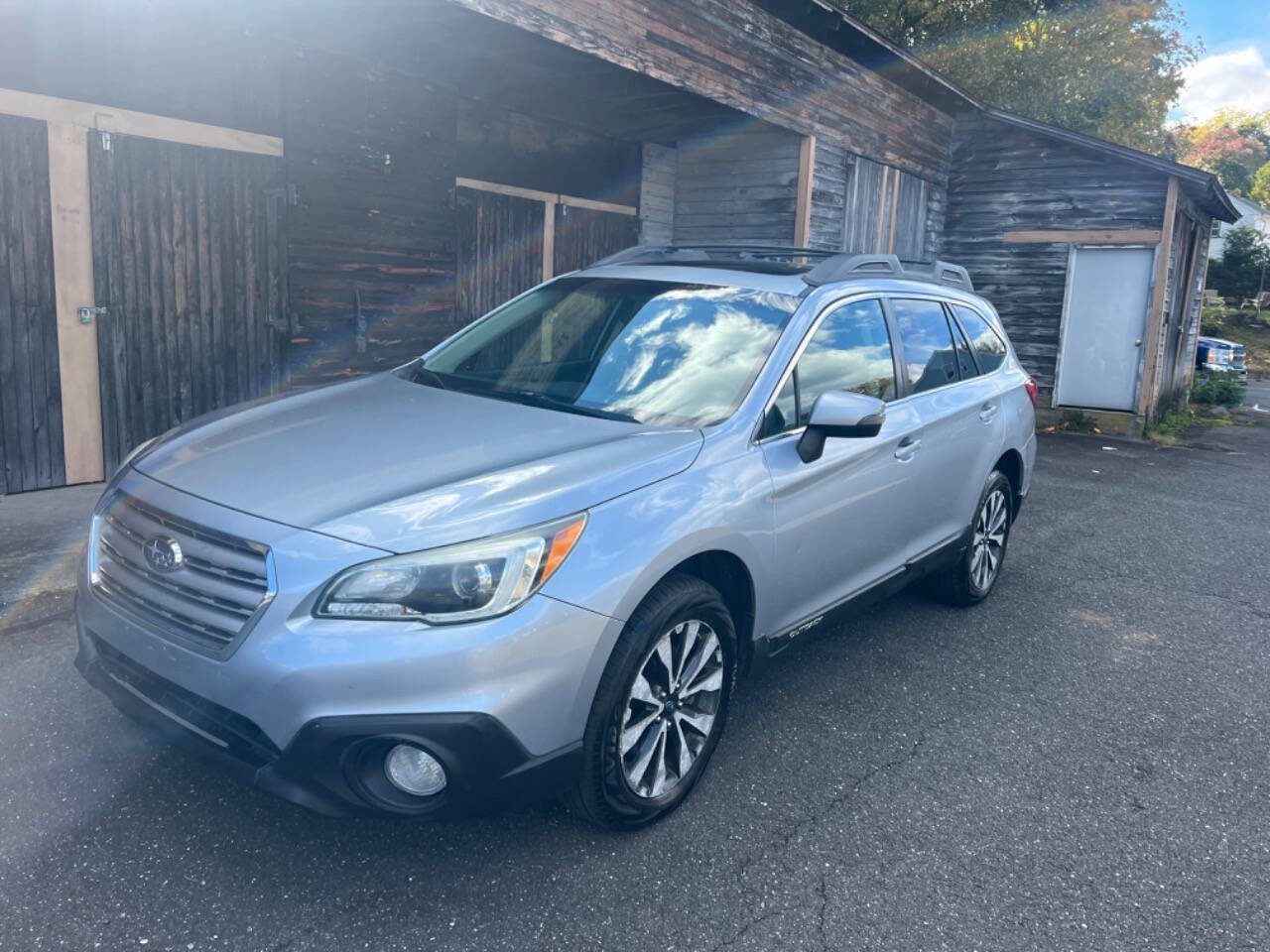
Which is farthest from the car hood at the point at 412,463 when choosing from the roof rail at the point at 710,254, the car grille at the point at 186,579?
the roof rail at the point at 710,254

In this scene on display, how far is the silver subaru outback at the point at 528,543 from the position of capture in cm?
241

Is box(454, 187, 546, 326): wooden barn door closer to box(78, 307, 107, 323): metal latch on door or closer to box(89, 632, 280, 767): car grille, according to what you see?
box(78, 307, 107, 323): metal latch on door

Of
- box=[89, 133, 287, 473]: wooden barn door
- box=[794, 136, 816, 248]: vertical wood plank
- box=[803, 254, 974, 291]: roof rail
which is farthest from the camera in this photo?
box=[794, 136, 816, 248]: vertical wood plank

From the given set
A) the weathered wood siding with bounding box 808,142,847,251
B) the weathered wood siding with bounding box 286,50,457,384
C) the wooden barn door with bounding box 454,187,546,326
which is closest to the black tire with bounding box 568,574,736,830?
the weathered wood siding with bounding box 286,50,457,384

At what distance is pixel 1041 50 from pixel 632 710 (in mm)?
23705

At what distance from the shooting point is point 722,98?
27.6ft

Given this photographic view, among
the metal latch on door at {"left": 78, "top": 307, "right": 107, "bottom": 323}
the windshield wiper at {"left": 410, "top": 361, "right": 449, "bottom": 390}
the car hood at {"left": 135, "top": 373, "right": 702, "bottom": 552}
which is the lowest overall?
the car hood at {"left": 135, "top": 373, "right": 702, "bottom": 552}

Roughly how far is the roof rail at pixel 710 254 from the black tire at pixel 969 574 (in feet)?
5.14

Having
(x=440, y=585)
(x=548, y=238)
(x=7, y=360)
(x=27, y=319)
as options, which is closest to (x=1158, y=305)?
(x=548, y=238)

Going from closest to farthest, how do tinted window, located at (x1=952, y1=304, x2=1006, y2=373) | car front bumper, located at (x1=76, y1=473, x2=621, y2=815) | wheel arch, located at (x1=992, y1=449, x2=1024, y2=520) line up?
car front bumper, located at (x1=76, y1=473, x2=621, y2=815), tinted window, located at (x1=952, y1=304, x2=1006, y2=373), wheel arch, located at (x1=992, y1=449, x2=1024, y2=520)

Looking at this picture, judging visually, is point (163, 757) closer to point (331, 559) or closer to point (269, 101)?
point (331, 559)

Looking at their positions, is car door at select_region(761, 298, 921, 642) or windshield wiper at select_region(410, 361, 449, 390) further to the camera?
windshield wiper at select_region(410, 361, 449, 390)

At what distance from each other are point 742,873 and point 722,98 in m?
7.13

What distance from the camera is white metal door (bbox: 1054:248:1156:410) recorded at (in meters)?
13.1
